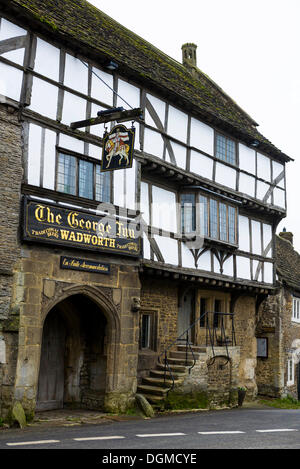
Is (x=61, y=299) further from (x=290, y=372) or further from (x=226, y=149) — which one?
(x=290, y=372)

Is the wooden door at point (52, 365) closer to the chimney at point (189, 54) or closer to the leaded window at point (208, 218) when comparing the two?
the leaded window at point (208, 218)

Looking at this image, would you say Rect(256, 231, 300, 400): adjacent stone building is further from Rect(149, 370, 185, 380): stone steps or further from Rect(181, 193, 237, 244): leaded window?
Rect(149, 370, 185, 380): stone steps

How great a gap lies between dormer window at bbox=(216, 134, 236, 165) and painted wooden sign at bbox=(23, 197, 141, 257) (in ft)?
18.7

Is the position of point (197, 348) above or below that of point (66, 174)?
below

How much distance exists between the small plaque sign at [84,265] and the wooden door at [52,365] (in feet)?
7.99

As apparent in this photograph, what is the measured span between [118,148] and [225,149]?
7479 mm

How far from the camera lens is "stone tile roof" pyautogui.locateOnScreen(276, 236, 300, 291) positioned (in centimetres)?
2464

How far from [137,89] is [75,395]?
8900 mm

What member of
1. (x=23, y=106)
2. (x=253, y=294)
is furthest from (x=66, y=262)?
(x=253, y=294)

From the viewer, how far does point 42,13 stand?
1385 centimetres

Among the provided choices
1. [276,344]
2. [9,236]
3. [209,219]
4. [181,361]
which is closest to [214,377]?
[181,361]

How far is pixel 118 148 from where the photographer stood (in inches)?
518

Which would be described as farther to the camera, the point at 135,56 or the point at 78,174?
the point at 135,56

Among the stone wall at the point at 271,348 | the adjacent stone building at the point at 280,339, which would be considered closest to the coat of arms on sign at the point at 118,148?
the adjacent stone building at the point at 280,339
